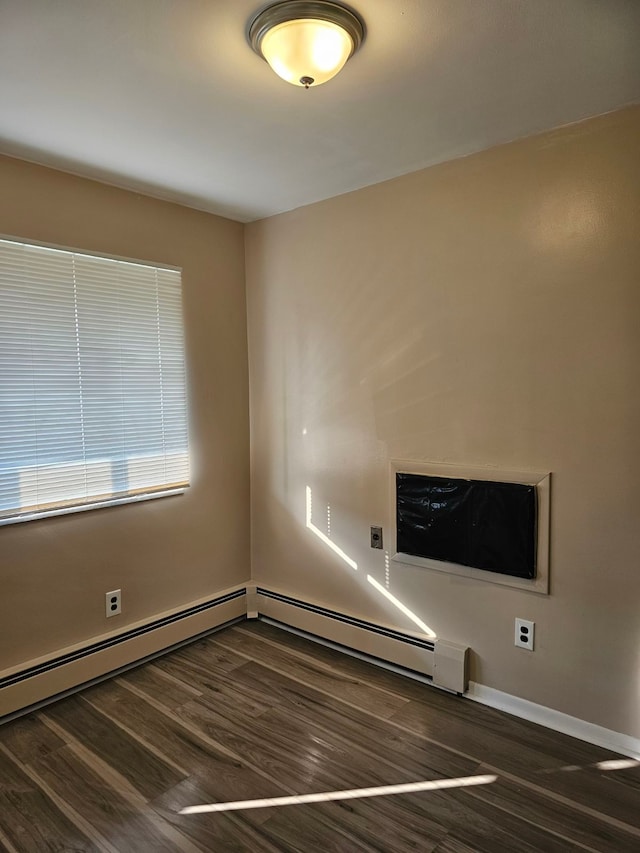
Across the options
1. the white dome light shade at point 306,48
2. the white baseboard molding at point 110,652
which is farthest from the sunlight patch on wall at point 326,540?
the white dome light shade at point 306,48

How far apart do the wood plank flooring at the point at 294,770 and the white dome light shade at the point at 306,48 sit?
7.81 feet

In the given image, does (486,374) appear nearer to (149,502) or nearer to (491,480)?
(491,480)

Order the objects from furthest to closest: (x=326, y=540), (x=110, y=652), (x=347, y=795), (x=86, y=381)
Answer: (x=326, y=540), (x=110, y=652), (x=86, y=381), (x=347, y=795)

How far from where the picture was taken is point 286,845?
1776mm

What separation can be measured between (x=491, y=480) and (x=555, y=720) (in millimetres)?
1025

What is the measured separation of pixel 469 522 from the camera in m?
2.50

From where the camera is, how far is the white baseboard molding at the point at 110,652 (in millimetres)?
2479

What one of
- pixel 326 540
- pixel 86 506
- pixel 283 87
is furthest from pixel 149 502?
pixel 283 87

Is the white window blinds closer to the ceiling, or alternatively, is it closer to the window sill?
the window sill

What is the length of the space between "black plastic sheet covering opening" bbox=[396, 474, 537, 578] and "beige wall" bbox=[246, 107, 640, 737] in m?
0.10

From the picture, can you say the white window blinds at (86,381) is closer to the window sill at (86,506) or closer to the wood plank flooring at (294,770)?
the window sill at (86,506)

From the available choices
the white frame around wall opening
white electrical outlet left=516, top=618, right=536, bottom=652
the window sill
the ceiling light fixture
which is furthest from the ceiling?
white electrical outlet left=516, top=618, right=536, bottom=652

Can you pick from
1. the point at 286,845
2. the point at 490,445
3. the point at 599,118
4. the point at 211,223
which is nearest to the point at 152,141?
the point at 211,223

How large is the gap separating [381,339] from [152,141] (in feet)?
4.41
